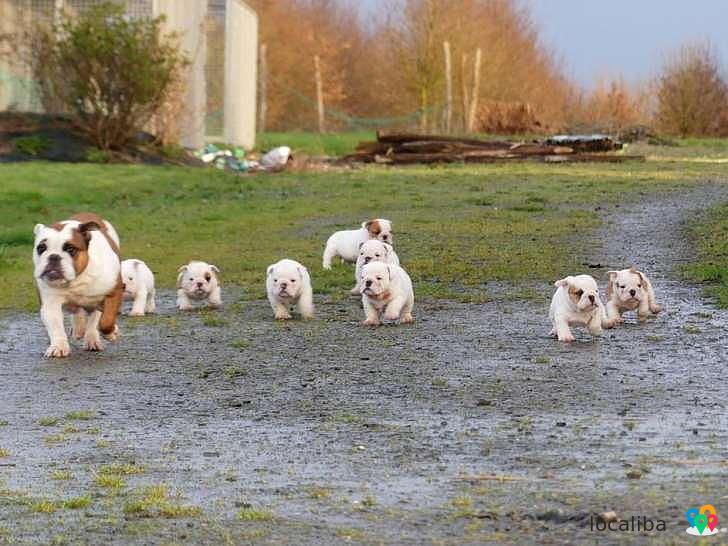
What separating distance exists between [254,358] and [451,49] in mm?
44451

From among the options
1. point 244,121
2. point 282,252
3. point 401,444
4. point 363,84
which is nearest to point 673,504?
point 401,444

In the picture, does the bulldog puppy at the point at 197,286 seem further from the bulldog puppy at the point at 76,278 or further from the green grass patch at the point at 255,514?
the green grass patch at the point at 255,514

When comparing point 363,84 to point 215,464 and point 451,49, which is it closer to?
point 451,49

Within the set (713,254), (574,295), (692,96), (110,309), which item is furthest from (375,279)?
(692,96)

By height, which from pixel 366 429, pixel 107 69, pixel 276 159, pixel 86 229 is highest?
pixel 107 69

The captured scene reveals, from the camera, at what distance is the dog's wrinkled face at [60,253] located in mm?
10031

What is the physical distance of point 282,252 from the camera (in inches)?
669

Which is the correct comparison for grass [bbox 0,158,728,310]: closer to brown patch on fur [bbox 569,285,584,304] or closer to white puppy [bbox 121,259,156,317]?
white puppy [bbox 121,259,156,317]

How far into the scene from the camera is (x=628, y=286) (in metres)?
11.1

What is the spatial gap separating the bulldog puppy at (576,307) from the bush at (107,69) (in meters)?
20.3

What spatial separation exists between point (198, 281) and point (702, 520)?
7931 millimetres

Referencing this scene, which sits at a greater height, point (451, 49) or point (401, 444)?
point (451, 49)

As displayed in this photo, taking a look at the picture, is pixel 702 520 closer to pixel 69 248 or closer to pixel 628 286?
pixel 69 248

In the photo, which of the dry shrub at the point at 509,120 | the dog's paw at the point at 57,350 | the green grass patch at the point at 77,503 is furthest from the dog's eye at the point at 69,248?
the dry shrub at the point at 509,120
